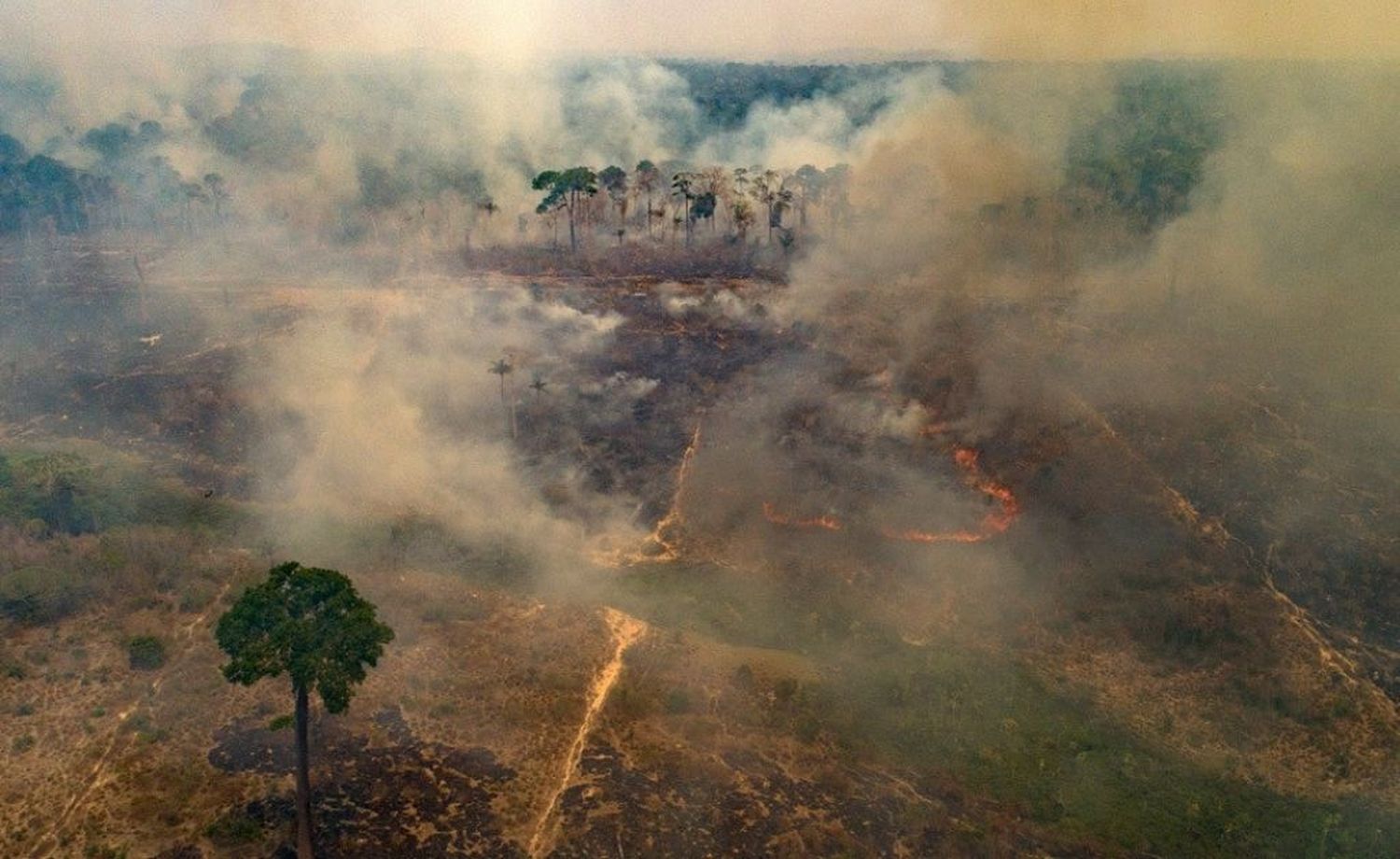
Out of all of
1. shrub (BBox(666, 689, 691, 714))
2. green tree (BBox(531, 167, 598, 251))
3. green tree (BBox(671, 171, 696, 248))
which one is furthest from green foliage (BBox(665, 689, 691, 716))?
green tree (BBox(671, 171, 696, 248))

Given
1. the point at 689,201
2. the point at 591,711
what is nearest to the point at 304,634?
the point at 591,711

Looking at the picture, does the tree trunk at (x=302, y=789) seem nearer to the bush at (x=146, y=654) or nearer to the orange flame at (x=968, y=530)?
the bush at (x=146, y=654)

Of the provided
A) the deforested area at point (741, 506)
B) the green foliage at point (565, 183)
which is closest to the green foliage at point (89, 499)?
the deforested area at point (741, 506)

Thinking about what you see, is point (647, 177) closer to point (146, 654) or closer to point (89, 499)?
point (89, 499)

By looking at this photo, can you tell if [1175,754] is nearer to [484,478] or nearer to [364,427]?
[484,478]

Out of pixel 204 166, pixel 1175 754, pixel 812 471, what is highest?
pixel 204 166

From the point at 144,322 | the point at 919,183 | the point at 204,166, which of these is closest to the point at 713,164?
the point at 919,183
